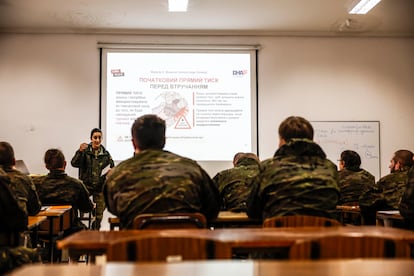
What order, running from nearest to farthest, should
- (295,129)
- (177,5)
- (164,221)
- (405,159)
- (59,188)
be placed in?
(164,221) → (295,129) → (59,188) → (405,159) → (177,5)

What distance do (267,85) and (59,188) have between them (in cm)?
379

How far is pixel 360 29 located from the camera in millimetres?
7148

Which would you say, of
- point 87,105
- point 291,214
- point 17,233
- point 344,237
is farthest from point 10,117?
point 344,237

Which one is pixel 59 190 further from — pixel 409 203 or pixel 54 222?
pixel 409 203

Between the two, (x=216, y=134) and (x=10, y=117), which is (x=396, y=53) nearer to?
(x=216, y=134)

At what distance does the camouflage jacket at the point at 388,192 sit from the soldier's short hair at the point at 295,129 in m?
1.61

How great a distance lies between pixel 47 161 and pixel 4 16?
9.57 feet

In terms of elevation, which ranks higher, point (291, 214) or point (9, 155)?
point (9, 155)

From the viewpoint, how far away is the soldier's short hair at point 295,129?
301 cm

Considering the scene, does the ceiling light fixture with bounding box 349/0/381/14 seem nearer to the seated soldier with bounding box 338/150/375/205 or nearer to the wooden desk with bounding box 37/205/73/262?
the seated soldier with bounding box 338/150/375/205

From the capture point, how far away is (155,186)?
101 inches

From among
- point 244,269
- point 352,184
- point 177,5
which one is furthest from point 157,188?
point 177,5

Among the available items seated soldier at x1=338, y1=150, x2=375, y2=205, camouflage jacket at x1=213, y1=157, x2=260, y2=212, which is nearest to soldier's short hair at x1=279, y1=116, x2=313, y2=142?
camouflage jacket at x1=213, y1=157, x2=260, y2=212

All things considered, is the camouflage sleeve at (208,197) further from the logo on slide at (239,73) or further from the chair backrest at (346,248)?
the logo on slide at (239,73)
